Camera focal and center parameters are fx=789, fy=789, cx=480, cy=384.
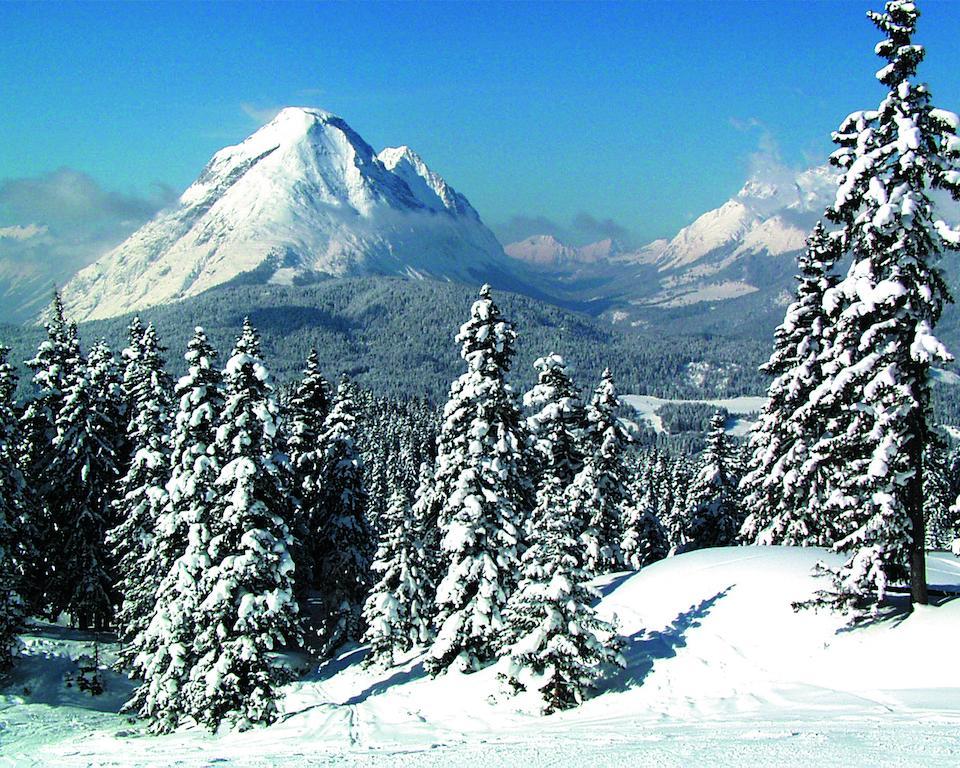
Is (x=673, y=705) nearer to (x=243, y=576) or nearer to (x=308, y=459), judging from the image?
(x=243, y=576)

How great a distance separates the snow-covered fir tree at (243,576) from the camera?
26.8m

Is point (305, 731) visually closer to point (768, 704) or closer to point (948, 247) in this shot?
point (768, 704)

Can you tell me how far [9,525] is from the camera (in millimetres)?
31516

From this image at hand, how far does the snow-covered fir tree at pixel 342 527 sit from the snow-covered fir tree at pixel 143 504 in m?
8.75

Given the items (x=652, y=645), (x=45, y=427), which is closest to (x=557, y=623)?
(x=652, y=645)

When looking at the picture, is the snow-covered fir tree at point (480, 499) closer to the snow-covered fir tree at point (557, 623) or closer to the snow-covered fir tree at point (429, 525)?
the snow-covered fir tree at point (429, 525)

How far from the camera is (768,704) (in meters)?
19.8

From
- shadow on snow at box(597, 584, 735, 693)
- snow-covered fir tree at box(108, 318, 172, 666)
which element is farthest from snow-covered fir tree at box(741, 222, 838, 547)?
snow-covered fir tree at box(108, 318, 172, 666)

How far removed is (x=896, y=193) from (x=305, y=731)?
911 inches

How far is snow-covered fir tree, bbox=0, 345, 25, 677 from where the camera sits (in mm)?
29688

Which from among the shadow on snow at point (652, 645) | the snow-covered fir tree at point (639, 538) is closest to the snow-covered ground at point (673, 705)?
the shadow on snow at point (652, 645)

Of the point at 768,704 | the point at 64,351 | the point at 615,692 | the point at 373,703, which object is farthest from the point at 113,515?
the point at 768,704

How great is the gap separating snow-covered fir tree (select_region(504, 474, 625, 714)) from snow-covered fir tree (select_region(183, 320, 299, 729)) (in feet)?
29.0

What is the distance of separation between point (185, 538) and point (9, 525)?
7567 millimetres
